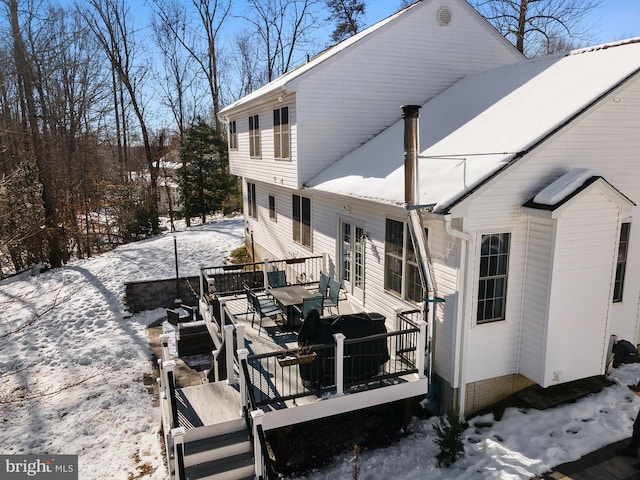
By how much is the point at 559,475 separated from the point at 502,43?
11682 mm

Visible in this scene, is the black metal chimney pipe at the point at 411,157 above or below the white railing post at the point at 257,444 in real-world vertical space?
above

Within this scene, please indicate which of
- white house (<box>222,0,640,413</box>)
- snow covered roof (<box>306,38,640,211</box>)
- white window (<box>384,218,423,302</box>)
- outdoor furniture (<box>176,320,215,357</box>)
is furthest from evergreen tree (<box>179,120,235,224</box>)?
white window (<box>384,218,423,302</box>)

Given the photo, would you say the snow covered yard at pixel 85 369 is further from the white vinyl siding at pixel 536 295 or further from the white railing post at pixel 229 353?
the white vinyl siding at pixel 536 295

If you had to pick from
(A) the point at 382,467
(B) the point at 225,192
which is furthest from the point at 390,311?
(B) the point at 225,192

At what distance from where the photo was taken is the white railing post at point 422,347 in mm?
7402

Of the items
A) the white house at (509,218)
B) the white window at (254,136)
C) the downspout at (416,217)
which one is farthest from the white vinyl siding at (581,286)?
the white window at (254,136)

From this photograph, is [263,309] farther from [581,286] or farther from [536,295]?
[581,286]

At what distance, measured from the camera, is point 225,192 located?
31859mm

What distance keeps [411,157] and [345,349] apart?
10.9 ft

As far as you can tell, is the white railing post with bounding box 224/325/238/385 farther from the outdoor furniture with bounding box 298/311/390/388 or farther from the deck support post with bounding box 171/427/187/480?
the deck support post with bounding box 171/427/187/480

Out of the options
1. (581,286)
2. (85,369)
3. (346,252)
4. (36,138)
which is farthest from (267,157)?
(36,138)

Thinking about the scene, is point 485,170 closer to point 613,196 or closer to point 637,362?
point 613,196

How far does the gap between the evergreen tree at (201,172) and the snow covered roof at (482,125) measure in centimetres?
2059

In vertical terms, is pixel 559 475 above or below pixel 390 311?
below
